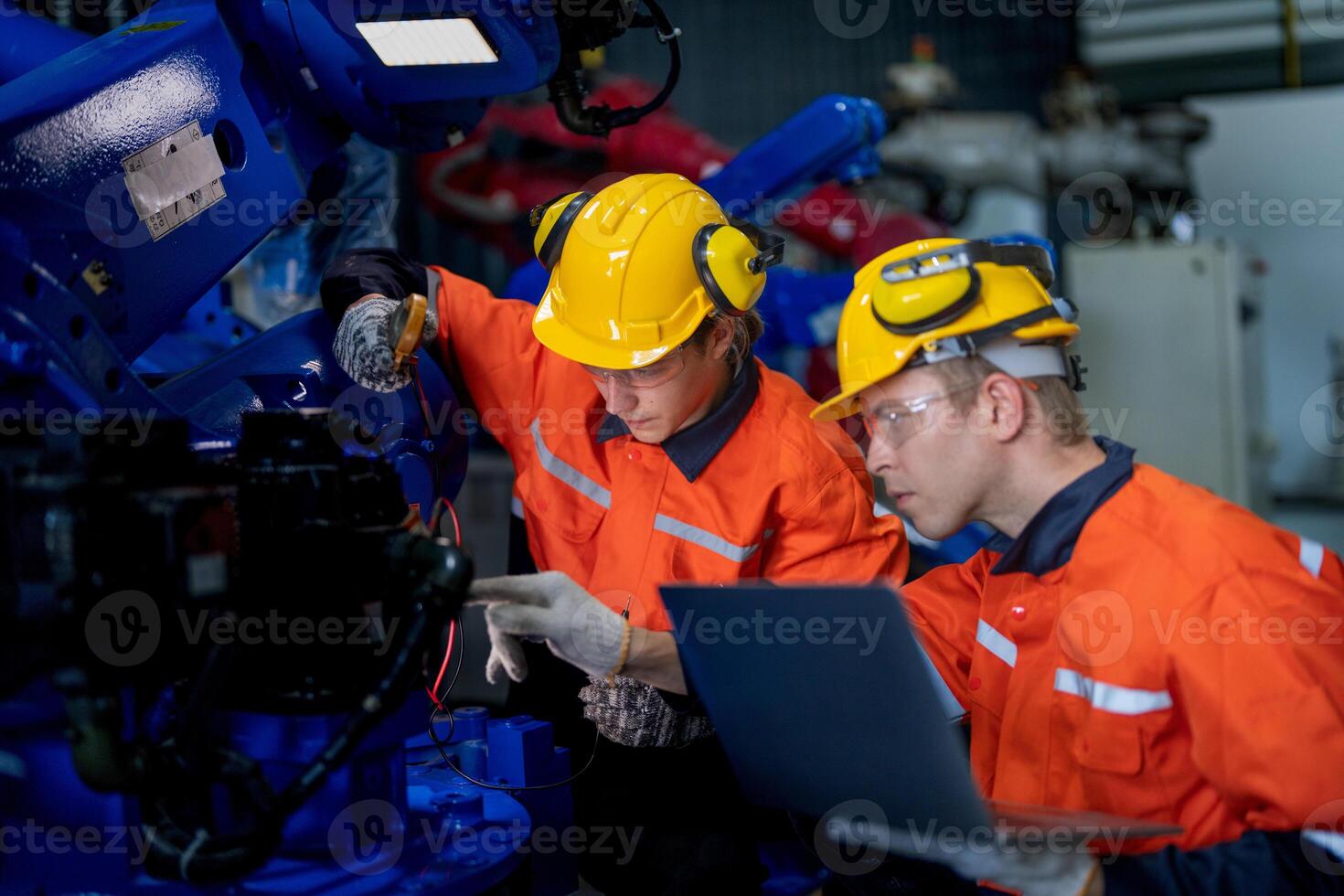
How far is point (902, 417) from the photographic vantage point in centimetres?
153

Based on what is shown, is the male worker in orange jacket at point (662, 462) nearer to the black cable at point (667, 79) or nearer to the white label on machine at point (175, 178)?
the black cable at point (667, 79)

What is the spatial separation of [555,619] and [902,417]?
52 cm

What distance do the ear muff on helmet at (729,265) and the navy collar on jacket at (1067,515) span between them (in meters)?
0.57

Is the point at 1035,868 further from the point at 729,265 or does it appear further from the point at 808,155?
the point at 808,155

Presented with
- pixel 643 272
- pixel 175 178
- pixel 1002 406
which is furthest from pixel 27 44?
pixel 1002 406

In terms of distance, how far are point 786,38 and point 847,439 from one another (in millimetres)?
4181

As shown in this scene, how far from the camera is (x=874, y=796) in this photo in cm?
133

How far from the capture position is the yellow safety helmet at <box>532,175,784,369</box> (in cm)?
181

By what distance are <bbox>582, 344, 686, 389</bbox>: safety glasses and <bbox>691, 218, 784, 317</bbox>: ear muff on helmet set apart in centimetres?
11

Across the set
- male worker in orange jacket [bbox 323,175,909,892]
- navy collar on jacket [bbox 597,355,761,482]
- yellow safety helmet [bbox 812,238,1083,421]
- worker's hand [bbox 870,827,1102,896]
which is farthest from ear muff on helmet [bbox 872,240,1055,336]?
worker's hand [bbox 870,827,1102,896]

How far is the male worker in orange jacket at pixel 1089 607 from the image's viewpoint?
4.05ft

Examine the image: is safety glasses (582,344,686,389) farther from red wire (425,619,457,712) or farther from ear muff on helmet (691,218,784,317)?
red wire (425,619,457,712)

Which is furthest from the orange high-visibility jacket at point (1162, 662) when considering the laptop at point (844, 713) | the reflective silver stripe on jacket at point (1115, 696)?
the laptop at point (844, 713)

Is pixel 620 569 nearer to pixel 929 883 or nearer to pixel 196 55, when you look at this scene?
pixel 929 883
